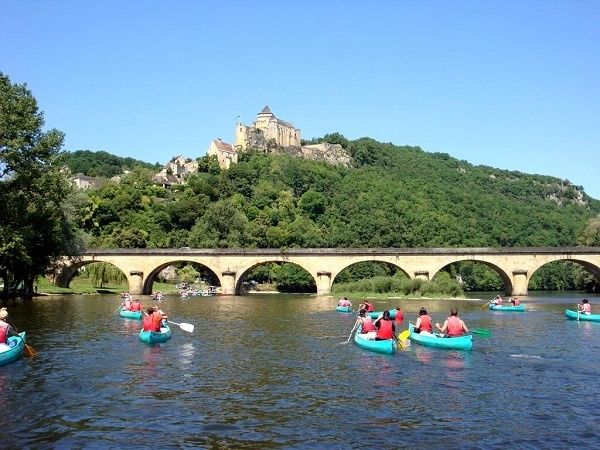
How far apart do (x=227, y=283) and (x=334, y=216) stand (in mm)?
42051

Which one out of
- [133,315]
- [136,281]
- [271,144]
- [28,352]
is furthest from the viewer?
[271,144]

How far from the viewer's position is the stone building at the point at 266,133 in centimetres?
13550

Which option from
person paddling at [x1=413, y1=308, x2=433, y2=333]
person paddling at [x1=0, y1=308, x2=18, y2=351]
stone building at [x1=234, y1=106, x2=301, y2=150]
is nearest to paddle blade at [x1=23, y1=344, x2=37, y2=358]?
person paddling at [x1=0, y1=308, x2=18, y2=351]

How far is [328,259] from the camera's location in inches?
2532

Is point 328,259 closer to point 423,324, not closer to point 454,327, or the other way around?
point 423,324

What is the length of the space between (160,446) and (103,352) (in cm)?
1141

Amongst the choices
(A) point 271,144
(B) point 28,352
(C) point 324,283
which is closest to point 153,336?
(B) point 28,352

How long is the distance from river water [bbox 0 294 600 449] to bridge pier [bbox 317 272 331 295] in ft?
122

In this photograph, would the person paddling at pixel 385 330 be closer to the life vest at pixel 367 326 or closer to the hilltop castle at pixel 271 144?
the life vest at pixel 367 326

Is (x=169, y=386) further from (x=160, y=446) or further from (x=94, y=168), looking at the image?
(x=94, y=168)

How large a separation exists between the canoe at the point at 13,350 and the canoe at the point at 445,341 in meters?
13.4

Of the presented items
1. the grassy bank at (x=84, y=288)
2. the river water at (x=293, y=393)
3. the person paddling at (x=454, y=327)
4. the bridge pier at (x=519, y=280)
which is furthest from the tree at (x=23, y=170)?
the bridge pier at (x=519, y=280)

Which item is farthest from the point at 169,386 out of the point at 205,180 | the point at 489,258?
the point at 205,180

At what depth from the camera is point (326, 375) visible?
57.4ft
